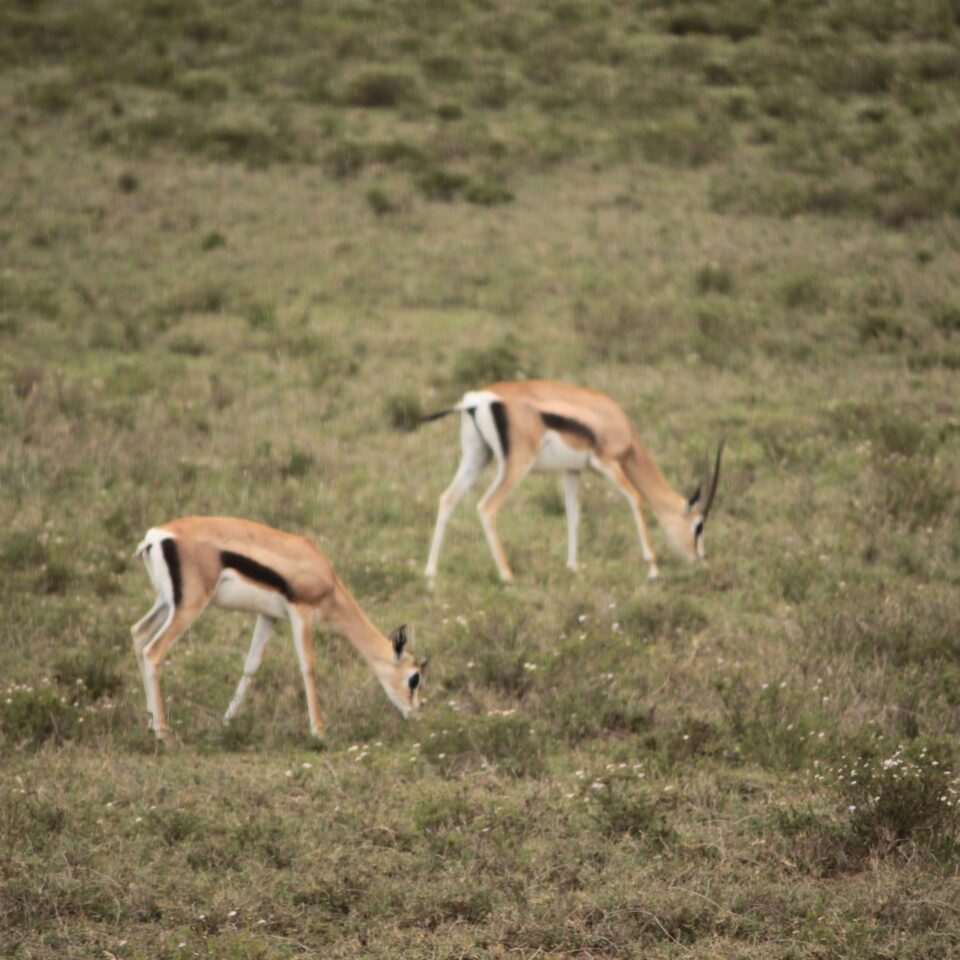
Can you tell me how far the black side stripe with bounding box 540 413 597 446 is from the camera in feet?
36.4

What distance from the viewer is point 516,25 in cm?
2700

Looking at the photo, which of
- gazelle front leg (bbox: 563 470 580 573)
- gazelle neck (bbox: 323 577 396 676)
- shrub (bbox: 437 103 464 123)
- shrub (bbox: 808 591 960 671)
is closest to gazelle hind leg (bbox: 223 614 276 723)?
gazelle neck (bbox: 323 577 396 676)

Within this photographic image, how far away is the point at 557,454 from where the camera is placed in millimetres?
11148

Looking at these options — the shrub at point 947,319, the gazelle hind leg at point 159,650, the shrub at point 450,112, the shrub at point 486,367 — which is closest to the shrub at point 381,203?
the shrub at point 450,112

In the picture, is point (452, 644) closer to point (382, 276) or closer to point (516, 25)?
point (382, 276)

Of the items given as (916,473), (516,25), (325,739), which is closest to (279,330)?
(916,473)

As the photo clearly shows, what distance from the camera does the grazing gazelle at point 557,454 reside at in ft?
36.0

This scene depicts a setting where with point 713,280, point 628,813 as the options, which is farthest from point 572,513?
point 713,280

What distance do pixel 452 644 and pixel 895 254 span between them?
37.9ft

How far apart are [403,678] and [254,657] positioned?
1031mm

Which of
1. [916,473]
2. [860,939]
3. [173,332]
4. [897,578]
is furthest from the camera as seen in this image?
[173,332]

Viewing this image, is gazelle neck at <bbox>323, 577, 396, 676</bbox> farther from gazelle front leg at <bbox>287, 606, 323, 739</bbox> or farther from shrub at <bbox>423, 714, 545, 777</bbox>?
shrub at <bbox>423, 714, 545, 777</bbox>

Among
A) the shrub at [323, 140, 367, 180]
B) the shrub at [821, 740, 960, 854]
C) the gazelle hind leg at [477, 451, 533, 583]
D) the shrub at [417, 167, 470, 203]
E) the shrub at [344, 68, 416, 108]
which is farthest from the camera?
the shrub at [344, 68, 416, 108]

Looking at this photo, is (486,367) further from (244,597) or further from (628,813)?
(628,813)
